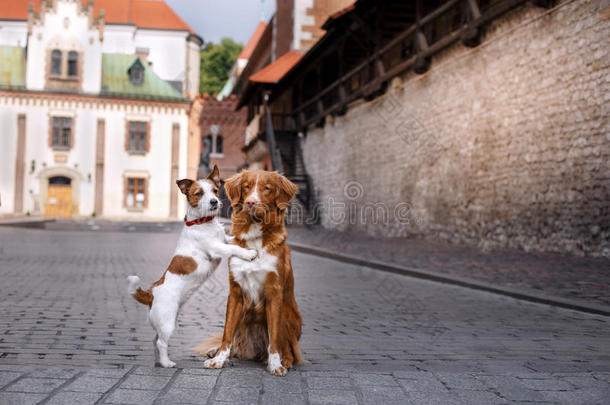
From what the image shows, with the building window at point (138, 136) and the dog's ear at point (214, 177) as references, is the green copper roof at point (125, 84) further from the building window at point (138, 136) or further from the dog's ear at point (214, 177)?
the dog's ear at point (214, 177)

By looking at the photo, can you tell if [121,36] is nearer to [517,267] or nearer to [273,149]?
[273,149]

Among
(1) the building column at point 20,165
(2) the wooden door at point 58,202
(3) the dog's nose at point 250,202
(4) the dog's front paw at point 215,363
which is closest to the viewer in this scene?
(3) the dog's nose at point 250,202

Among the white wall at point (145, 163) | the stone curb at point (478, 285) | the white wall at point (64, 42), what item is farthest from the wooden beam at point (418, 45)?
the white wall at point (64, 42)

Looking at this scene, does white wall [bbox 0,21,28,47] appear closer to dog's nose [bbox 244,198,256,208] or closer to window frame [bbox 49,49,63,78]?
window frame [bbox 49,49,63,78]

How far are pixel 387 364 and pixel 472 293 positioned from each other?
13.9 feet

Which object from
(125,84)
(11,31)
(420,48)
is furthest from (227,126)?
(420,48)

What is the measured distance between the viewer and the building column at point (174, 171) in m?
40.5

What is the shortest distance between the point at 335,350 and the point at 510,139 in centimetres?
956

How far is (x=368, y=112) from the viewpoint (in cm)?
2170

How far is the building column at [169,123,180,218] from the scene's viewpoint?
40463 mm

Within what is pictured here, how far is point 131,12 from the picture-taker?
51156 mm

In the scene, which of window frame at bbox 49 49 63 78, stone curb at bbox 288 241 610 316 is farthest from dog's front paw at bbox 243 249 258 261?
window frame at bbox 49 49 63 78

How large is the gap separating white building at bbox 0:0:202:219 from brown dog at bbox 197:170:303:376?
1482 inches

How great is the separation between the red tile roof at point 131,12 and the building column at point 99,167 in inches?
517
